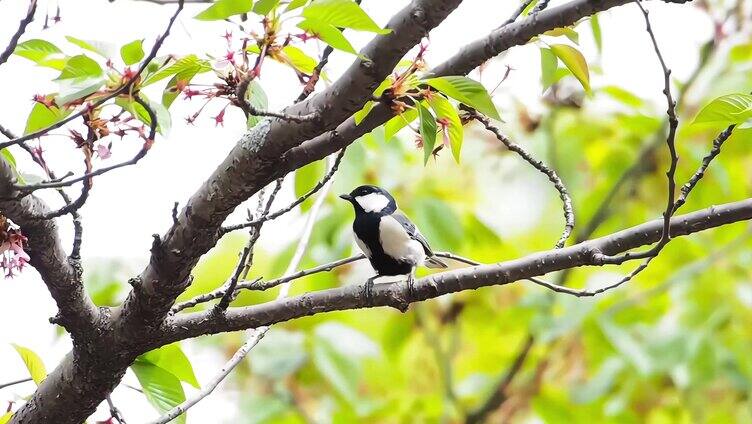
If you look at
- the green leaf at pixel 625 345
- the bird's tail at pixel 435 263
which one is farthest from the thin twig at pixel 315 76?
the green leaf at pixel 625 345

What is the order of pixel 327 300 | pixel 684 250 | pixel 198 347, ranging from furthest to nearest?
pixel 684 250 < pixel 198 347 < pixel 327 300

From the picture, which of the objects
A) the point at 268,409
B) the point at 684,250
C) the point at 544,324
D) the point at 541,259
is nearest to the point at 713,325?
the point at 684,250

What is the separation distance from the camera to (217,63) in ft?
3.00

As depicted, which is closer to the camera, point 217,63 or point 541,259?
point 217,63

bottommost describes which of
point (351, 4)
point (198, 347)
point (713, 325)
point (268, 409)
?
point (713, 325)

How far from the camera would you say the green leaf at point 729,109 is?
3.20ft

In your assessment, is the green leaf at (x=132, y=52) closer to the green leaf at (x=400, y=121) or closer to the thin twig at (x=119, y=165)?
the thin twig at (x=119, y=165)

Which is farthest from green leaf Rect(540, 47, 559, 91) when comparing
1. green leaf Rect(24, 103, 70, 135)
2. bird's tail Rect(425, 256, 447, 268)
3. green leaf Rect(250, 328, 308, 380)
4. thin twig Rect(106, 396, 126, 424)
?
green leaf Rect(250, 328, 308, 380)

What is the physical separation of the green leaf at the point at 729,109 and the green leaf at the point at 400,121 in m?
0.33

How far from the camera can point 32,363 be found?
48.0 inches

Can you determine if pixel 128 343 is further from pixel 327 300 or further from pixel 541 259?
pixel 541 259

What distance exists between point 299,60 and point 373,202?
1158mm

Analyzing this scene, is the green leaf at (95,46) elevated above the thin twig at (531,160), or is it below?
above

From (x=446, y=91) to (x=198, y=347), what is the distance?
2132 mm
